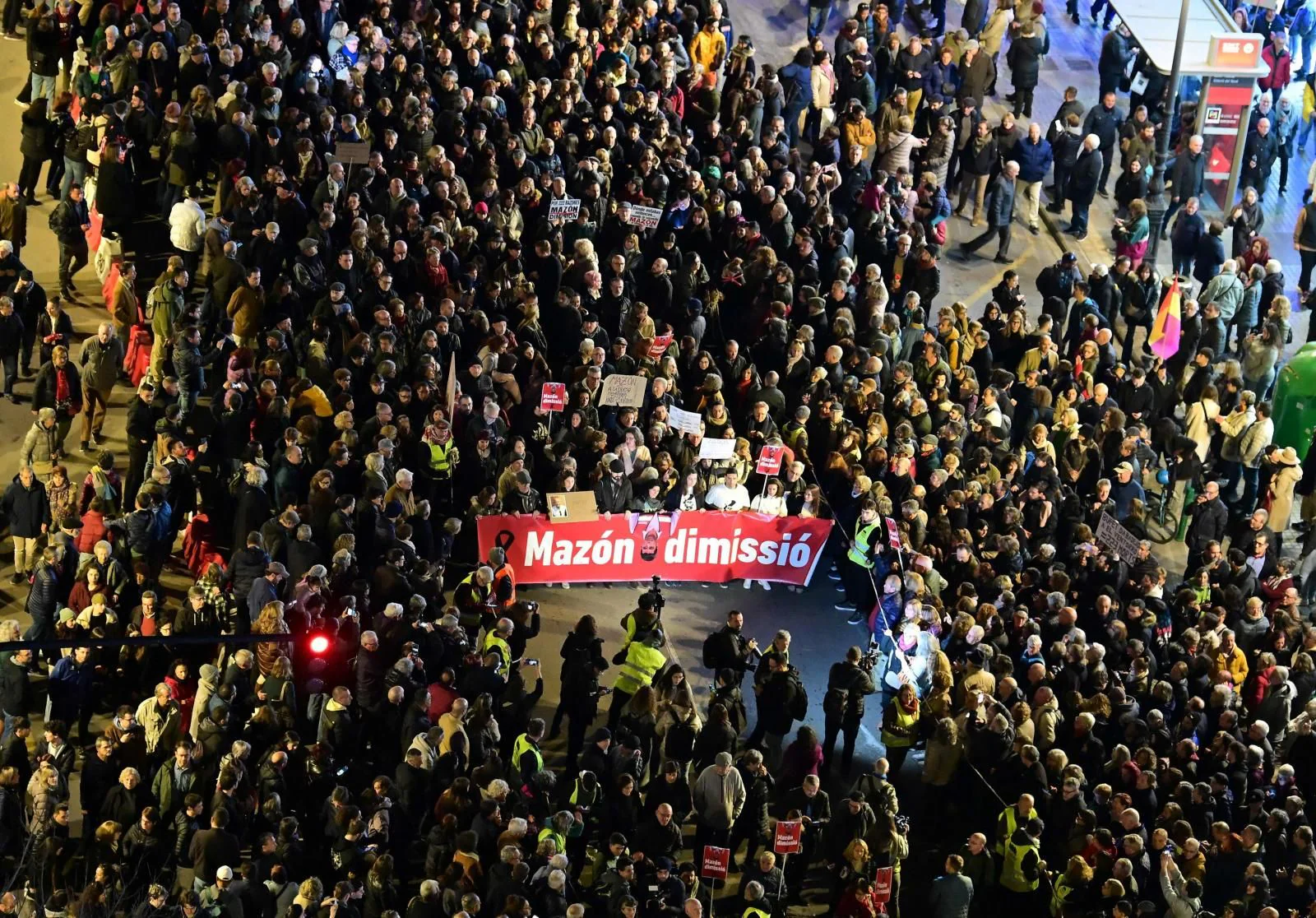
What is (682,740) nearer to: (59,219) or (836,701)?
(836,701)

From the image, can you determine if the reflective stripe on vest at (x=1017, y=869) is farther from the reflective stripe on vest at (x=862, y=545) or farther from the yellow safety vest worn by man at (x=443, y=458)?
the yellow safety vest worn by man at (x=443, y=458)

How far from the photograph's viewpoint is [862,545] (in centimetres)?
2419

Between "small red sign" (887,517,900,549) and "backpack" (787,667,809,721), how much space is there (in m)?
2.18

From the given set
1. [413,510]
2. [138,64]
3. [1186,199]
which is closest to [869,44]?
[1186,199]

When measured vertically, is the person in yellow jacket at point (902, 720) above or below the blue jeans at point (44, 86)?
below

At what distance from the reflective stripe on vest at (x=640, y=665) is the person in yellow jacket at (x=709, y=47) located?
43.4ft

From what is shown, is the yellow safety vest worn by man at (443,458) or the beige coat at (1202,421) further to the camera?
the beige coat at (1202,421)

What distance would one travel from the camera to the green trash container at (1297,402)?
27.8 m

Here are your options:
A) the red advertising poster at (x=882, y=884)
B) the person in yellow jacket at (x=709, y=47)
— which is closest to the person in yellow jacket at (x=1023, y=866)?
the red advertising poster at (x=882, y=884)

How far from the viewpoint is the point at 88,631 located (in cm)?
2059

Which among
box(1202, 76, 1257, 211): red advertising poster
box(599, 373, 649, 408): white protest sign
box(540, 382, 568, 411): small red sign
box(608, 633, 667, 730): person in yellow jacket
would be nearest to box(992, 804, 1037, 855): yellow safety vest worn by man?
box(608, 633, 667, 730): person in yellow jacket

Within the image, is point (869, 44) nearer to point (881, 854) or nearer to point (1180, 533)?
point (1180, 533)

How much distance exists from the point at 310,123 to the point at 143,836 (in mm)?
10706

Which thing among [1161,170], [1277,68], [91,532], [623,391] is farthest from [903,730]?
[1277,68]
